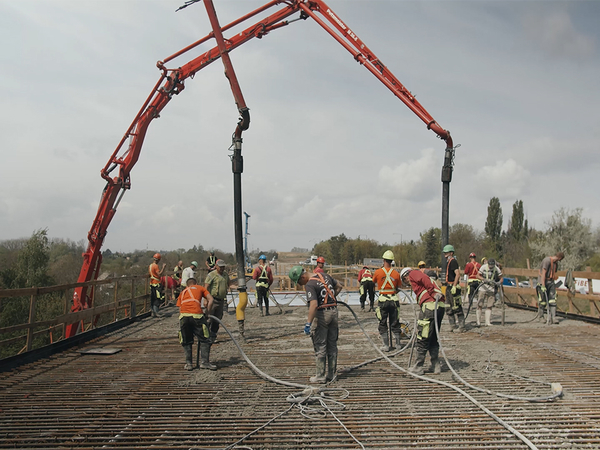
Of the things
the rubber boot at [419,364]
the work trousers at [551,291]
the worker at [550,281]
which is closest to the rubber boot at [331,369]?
the rubber boot at [419,364]

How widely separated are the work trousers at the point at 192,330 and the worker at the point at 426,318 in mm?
3331

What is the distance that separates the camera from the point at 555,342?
8602 millimetres

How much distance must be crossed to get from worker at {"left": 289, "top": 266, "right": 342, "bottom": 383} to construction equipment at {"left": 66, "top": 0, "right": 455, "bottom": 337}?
135 inches

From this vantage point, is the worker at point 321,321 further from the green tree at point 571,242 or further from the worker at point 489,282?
the green tree at point 571,242

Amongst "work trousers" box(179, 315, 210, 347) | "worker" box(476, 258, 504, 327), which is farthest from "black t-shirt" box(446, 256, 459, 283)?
"work trousers" box(179, 315, 210, 347)

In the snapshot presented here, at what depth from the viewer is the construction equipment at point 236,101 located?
9.86 metres

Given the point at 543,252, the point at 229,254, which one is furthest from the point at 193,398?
the point at 229,254

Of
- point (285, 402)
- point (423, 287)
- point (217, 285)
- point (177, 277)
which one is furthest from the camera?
point (177, 277)

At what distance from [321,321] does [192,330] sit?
2338 millimetres

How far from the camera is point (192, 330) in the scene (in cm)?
698

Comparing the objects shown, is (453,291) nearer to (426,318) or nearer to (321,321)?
(426,318)

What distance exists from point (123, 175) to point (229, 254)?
245 ft

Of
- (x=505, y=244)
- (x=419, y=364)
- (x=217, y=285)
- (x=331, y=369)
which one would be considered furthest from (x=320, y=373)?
(x=505, y=244)

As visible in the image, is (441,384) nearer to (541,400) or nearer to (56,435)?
(541,400)
